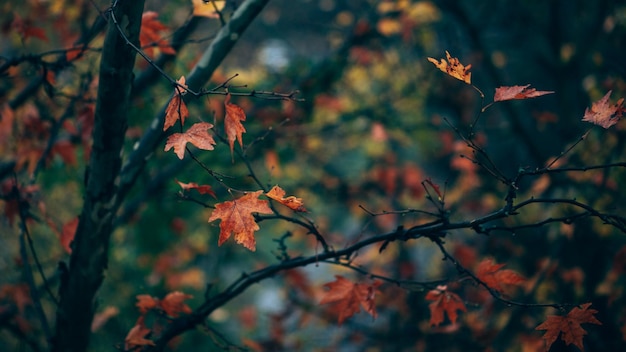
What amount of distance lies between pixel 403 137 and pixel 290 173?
1644mm

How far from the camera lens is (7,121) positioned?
270cm

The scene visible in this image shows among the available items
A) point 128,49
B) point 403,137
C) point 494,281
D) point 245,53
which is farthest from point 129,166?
point 245,53

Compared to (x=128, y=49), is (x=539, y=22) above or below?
below

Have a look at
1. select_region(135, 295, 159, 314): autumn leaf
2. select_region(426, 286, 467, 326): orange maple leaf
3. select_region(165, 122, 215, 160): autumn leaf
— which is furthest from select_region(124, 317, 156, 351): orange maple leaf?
select_region(426, 286, 467, 326): orange maple leaf

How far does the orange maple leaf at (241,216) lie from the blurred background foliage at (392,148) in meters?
0.66

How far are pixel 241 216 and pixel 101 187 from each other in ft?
2.25

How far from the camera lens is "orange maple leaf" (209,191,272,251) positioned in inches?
60.7

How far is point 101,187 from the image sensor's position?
1829 millimetres

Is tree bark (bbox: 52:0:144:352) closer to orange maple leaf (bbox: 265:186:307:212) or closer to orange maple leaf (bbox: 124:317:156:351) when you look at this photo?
orange maple leaf (bbox: 124:317:156:351)

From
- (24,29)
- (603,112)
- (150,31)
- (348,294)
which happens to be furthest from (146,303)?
(603,112)

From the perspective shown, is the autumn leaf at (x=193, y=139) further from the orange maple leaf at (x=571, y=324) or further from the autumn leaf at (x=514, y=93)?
the orange maple leaf at (x=571, y=324)

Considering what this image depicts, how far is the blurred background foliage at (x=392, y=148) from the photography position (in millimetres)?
3314

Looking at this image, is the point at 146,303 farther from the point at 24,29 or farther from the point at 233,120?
the point at 24,29

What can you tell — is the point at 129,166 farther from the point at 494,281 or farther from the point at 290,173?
the point at 290,173
